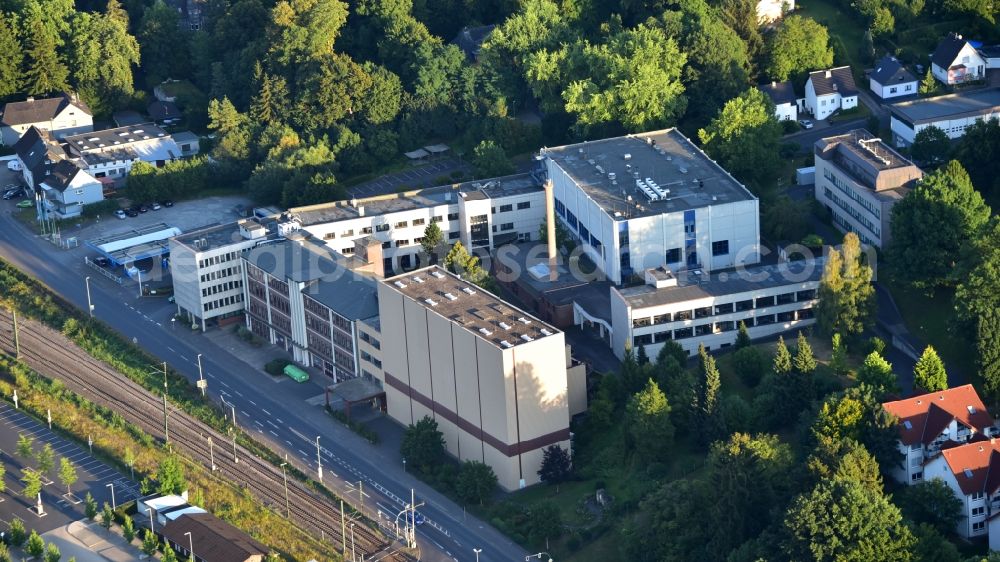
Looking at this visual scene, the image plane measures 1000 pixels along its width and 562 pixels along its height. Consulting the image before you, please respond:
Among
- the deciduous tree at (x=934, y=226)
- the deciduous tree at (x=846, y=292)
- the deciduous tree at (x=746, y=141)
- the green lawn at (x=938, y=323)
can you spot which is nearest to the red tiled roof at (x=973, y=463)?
the green lawn at (x=938, y=323)

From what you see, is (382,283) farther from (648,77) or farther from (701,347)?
(648,77)

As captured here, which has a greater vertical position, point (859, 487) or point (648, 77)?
point (648, 77)

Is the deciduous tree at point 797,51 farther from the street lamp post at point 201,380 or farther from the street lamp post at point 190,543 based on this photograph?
the street lamp post at point 190,543

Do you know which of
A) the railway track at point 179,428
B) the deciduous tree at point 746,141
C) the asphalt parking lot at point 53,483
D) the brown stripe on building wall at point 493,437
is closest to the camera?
the railway track at point 179,428

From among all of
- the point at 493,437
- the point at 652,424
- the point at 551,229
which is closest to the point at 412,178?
the point at 551,229

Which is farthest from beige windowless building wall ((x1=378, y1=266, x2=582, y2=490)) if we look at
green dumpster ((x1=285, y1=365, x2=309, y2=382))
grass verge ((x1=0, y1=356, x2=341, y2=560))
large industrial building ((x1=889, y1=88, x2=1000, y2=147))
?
large industrial building ((x1=889, y1=88, x2=1000, y2=147))

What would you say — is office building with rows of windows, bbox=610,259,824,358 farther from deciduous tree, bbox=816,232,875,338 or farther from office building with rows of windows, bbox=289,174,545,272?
office building with rows of windows, bbox=289,174,545,272

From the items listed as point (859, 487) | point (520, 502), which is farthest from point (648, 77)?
point (859, 487)
